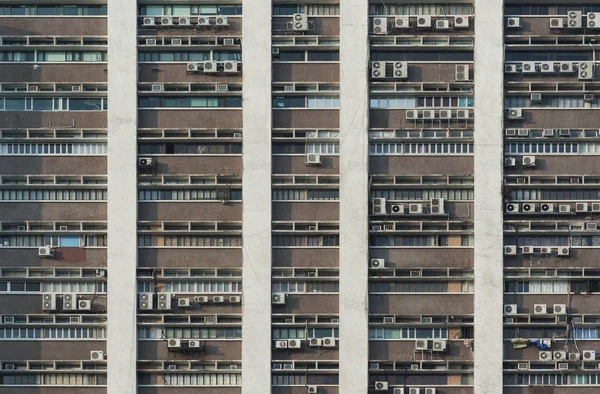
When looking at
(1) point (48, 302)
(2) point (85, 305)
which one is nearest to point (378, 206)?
(2) point (85, 305)

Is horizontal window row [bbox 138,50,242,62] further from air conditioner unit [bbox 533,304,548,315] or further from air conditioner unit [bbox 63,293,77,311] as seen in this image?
air conditioner unit [bbox 533,304,548,315]

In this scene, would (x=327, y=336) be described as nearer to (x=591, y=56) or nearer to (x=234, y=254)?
(x=234, y=254)

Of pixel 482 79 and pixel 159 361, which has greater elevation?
pixel 482 79

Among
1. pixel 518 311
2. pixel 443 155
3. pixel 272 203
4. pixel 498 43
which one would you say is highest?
pixel 498 43

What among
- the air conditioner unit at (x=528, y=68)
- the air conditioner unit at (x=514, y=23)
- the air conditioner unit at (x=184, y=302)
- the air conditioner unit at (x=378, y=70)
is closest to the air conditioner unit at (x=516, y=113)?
the air conditioner unit at (x=528, y=68)

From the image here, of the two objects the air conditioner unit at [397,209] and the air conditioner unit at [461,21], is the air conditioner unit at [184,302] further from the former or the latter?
the air conditioner unit at [461,21]

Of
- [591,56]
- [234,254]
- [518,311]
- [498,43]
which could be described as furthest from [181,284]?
[591,56]
